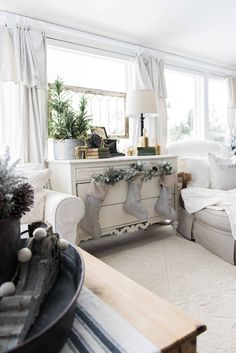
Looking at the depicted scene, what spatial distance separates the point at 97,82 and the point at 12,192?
113 inches

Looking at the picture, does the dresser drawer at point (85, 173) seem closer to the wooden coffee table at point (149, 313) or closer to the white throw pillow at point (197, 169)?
the white throw pillow at point (197, 169)

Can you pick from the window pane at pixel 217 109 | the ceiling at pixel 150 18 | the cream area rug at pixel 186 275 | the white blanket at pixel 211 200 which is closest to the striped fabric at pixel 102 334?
the cream area rug at pixel 186 275

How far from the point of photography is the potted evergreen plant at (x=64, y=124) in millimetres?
2643

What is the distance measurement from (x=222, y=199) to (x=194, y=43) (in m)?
2.15

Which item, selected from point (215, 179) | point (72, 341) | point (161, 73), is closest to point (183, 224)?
point (215, 179)

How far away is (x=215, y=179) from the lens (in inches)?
118

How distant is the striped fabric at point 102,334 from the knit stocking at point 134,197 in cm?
177

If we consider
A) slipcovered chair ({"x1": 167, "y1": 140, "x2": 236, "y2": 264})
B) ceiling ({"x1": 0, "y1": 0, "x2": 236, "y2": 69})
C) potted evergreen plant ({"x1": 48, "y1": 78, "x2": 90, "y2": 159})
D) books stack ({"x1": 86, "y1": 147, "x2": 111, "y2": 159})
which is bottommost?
slipcovered chair ({"x1": 167, "y1": 140, "x2": 236, "y2": 264})

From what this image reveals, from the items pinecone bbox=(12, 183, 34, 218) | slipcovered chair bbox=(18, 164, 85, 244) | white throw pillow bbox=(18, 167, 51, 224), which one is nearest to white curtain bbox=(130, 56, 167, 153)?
white throw pillow bbox=(18, 167, 51, 224)

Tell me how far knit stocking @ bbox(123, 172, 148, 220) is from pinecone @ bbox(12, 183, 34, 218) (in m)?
1.85

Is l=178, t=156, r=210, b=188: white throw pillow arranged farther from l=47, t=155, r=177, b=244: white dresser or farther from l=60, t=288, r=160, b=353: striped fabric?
l=60, t=288, r=160, b=353: striped fabric

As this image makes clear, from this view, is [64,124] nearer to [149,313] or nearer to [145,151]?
[145,151]

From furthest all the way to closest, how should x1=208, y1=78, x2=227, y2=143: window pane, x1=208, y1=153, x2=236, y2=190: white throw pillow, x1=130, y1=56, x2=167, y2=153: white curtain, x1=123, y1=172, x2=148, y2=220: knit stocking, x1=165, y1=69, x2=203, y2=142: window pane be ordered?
x1=208, y1=78, x2=227, y2=143: window pane < x1=165, y1=69, x2=203, y2=142: window pane < x1=130, y1=56, x2=167, y2=153: white curtain < x1=208, y1=153, x2=236, y2=190: white throw pillow < x1=123, y1=172, x2=148, y2=220: knit stocking

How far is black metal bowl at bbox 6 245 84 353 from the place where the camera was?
1.66 feet
